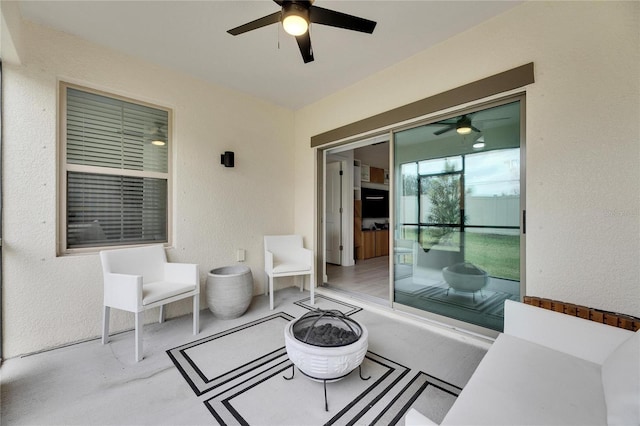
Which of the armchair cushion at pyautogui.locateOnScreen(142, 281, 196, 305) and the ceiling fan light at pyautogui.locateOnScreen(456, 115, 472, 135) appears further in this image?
the ceiling fan light at pyautogui.locateOnScreen(456, 115, 472, 135)

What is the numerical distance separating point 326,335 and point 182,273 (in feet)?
5.46

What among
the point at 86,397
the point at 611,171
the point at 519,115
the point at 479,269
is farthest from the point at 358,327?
the point at 519,115

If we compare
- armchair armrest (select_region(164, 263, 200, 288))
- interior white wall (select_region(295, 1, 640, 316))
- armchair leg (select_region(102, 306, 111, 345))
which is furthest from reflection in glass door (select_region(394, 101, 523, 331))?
armchair leg (select_region(102, 306, 111, 345))

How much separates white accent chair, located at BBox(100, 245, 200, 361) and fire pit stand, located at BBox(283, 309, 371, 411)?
1208 mm

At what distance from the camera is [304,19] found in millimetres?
1584

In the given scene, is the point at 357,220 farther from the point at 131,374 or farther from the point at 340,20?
the point at 131,374

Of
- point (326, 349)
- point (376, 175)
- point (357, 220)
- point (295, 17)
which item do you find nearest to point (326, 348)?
point (326, 349)

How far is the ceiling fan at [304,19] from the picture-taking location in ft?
5.09

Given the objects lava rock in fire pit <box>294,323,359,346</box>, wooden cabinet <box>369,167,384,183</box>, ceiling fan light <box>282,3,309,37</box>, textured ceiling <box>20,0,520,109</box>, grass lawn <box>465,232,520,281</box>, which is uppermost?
textured ceiling <box>20,0,520,109</box>

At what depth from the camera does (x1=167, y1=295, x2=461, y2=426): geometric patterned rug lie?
4.75 feet

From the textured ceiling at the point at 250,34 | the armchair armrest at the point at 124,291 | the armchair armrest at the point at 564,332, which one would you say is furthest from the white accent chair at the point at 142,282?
the armchair armrest at the point at 564,332

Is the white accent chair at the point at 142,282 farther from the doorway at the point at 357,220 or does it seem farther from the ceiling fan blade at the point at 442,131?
the ceiling fan blade at the point at 442,131

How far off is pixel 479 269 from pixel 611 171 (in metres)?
1.11

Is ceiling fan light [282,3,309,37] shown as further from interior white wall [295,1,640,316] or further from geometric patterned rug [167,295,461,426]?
geometric patterned rug [167,295,461,426]
